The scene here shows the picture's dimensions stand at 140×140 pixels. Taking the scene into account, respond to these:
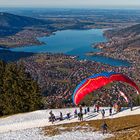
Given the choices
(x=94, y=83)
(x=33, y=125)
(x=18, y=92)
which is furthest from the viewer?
(x=18, y=92)

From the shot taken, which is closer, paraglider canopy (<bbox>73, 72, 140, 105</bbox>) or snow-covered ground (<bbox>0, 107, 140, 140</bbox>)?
paraglider canopy (<bbox>73, 72, 140, 105</bbox>)

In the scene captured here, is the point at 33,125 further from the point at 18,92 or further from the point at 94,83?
the point at 18,92

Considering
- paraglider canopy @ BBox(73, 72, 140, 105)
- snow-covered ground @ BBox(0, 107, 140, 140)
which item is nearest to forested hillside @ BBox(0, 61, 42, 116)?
snow-covered ground @ BBox(0, 107, 140, 140)

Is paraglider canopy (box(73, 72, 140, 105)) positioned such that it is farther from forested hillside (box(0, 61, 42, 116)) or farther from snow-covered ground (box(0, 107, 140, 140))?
forested hillside (box(0, 61, 42, 116))

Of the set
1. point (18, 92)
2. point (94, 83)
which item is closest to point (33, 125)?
point (94, 83)

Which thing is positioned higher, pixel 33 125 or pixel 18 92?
pixel 18 92

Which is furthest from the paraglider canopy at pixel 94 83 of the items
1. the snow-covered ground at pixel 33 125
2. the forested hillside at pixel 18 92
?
the forested hillside at pixel 18 92

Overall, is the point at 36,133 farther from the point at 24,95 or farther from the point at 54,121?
the point at 24,95

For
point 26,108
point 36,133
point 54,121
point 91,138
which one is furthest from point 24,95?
point 91,138

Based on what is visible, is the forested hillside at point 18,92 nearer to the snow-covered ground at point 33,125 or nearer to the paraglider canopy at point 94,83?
the snow-covered ground at point 33,125

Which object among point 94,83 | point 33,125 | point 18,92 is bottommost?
point 33,125
